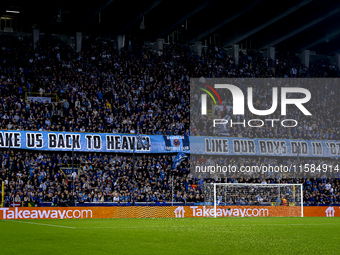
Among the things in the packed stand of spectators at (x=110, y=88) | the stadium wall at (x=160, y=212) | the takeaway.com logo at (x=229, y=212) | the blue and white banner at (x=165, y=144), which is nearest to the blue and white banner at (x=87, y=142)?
the blue and white banner at (x=165, y=144)

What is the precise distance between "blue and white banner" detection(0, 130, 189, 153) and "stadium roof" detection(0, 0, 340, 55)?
12.4 meters

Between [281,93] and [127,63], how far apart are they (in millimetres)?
14108

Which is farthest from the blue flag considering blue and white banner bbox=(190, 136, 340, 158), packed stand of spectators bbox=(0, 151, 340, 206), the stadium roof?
the stadium roof

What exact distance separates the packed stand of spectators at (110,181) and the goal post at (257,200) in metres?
1.38

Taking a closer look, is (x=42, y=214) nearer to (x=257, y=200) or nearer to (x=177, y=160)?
(x=177, y=160)

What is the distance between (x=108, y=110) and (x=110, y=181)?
694cm

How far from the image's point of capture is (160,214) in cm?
3073

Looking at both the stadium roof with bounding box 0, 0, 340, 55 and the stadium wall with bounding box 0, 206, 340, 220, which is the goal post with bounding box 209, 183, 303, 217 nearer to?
the stadium wall with bounding box 0, 206, 340, 220

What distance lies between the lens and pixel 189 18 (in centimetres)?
4881

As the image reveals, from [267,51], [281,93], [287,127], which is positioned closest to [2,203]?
[287,127]

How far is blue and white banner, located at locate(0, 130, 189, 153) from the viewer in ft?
108

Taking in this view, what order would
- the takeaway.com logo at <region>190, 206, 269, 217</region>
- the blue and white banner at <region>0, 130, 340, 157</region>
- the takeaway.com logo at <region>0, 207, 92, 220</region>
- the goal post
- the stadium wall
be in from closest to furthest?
1. the takeaway.com logo at <region>0, 207, 92, 220</region>
2. the stadium wall
3. the takeaway.com logo at <region>190, 206, 269, 217</region>
4. the goal post
5. the blue and white banner at <region>0, 130, 340, 157</region>

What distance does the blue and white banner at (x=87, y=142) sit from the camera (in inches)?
1302

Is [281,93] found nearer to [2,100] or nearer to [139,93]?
[139,93]
